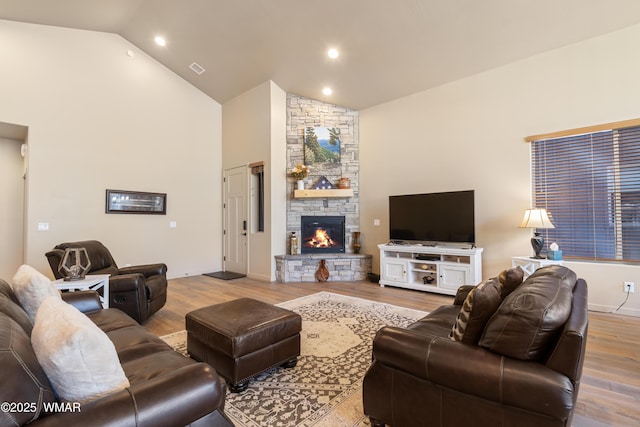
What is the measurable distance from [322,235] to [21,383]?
5.08 metres

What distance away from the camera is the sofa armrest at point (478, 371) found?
43.3 inches

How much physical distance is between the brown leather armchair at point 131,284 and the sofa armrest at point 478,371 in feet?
9.08

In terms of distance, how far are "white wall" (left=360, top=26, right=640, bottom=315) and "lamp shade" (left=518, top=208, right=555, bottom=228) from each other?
16.6 inches

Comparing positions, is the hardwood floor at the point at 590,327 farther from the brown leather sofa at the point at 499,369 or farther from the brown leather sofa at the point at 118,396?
the brown leather sofa at the point at 118,396

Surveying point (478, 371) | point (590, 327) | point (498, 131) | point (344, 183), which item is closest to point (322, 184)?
point (344, 183)

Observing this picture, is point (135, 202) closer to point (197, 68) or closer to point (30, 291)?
point (197, 68)

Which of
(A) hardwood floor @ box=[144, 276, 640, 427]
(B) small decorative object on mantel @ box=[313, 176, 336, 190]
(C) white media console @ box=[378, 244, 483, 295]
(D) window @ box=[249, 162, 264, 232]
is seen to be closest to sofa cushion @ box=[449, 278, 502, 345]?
(A) hardwood floor @ box=[144, 276, 640, 427]

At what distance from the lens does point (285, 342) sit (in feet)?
7.25

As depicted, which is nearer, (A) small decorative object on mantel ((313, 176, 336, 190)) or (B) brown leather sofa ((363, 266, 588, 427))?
(B) brown leather sofa ((363, 266, 588, 427))

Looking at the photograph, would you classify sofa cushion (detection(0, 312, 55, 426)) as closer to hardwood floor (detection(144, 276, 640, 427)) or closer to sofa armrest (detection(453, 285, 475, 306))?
hardwood floor (detection(144, 276, 640, 427))

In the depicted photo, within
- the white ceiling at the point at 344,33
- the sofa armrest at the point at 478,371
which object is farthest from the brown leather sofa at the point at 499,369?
the white ceiling at the point at 344,33

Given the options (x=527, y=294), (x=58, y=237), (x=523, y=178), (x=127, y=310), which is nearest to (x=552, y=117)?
(x=523, y=178)

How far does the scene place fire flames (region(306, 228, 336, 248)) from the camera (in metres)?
5.75

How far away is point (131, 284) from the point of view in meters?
3.10
